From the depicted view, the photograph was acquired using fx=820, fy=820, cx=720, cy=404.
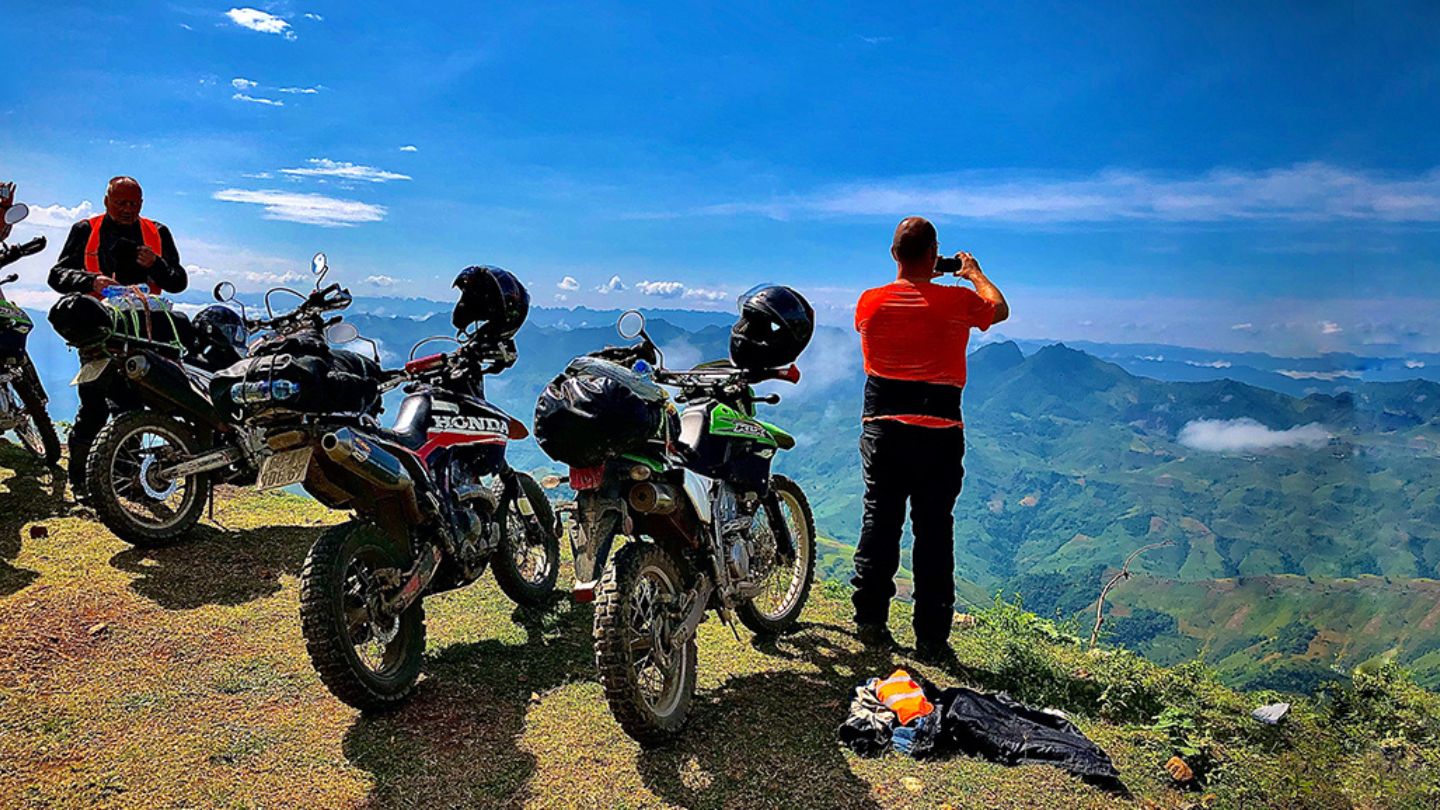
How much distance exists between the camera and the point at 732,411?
15.3ft

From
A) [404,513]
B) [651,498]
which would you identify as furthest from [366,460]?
[651,498]

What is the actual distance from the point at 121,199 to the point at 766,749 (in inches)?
255

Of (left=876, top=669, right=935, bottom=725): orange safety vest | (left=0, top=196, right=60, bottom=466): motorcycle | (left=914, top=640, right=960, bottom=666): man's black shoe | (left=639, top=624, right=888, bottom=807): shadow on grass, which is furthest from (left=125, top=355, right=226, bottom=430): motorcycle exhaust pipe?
(left=914, top=640, right=960, bottom=666): man's black shoe

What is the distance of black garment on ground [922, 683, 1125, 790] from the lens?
3.68 meters

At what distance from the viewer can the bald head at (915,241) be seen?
487 cm

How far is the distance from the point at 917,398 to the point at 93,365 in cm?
544

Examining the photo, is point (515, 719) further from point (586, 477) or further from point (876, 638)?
point (876, 638)

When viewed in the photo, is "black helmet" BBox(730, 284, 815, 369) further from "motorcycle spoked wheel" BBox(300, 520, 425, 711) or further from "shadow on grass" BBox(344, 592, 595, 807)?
"motorcycle spoked wheel" BBox(300, 520, 425, 711)

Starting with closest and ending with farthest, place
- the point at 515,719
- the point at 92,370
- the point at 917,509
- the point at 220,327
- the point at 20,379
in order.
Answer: the point at 515,719 → the point at 917,509 → the point at 92,370 → the point at 220,327 → the point at 20,379

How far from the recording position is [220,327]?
6633mm

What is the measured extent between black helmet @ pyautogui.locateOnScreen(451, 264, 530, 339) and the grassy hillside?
1876mm

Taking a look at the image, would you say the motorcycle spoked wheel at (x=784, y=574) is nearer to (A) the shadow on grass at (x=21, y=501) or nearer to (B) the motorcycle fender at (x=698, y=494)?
(B) the motorcycle fender at (x=698, y=494)

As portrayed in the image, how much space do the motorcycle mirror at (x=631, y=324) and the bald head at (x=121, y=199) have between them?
4715 millimetres

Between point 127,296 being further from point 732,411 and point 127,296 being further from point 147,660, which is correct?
point 732,411
